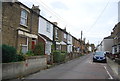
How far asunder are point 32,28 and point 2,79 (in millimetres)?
12025

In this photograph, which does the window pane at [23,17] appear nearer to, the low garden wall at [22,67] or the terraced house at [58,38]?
the low garden wall at [22,67]

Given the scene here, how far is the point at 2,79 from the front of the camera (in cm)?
1016

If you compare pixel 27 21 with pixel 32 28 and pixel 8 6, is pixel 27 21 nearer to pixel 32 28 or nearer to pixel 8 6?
pixel 32 28

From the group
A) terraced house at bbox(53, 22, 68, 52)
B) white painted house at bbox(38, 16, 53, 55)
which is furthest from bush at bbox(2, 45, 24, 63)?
terraced house at bbox(53, 22, 68, 52)

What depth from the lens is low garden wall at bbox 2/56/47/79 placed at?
1052cm

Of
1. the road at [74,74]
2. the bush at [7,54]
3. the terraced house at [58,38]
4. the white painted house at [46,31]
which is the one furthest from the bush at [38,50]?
the terraced house at [58,38]

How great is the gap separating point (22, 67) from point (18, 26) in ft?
21.2

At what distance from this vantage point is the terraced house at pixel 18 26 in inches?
628

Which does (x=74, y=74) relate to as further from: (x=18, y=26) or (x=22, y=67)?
(x=18, y=26)

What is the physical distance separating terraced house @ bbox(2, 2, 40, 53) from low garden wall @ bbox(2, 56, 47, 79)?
8.18 ft

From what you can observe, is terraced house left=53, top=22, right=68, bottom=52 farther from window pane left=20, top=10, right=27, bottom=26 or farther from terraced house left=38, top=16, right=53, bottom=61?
window pane left=20, top=10, right=27, bottom=26

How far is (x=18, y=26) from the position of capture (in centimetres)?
1806

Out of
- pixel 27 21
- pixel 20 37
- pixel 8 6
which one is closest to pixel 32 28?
pixel 27 21

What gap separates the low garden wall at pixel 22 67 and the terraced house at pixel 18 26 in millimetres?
2493
